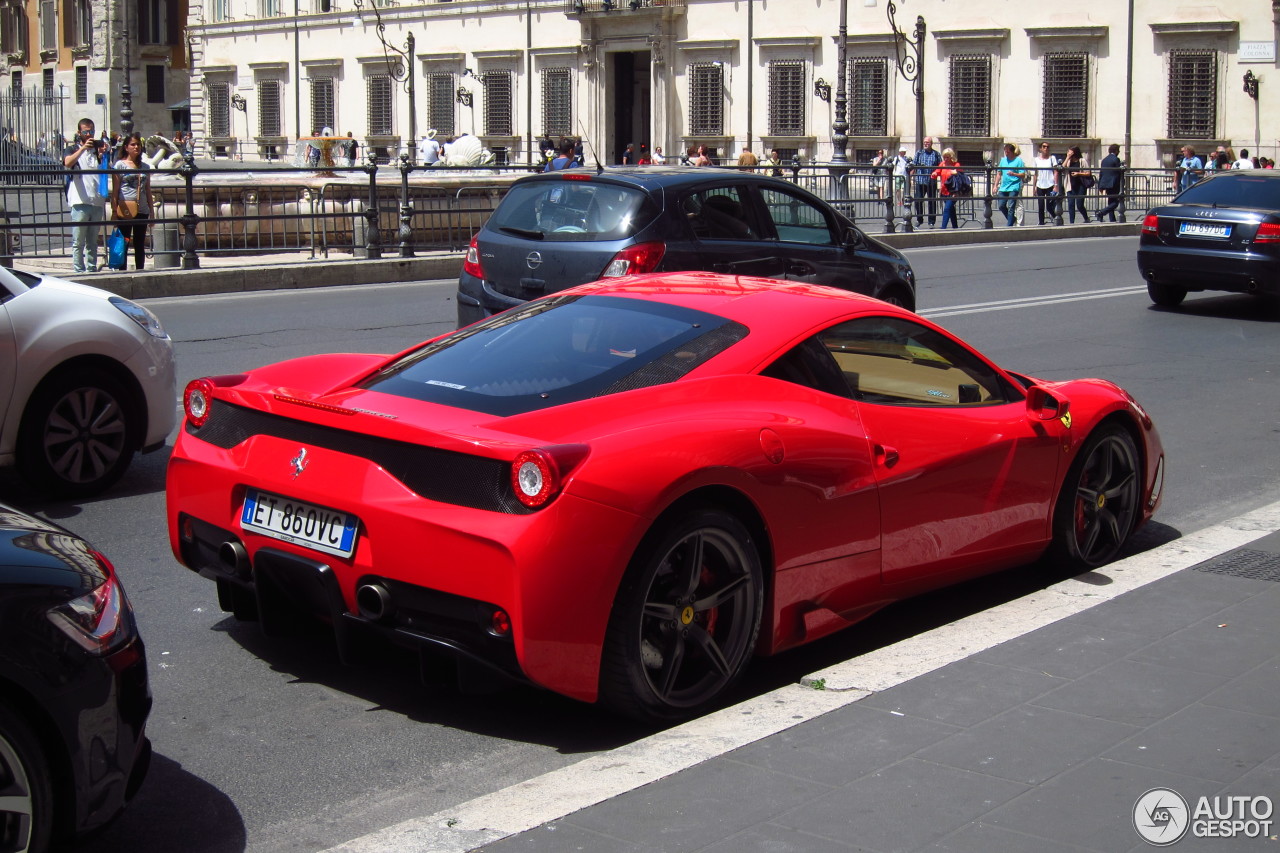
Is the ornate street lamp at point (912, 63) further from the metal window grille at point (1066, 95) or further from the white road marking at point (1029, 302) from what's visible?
the white road marking at point (1029, 302)

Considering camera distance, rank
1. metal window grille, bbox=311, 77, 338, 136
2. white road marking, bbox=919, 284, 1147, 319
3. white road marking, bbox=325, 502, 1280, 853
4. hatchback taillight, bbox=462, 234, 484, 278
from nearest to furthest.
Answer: white road marking, bbox=325, 502, 1280, 853, hatchback taillight, bbox=462, 234, 484, 278, white road marking, bbox=919, 284, 1147, 319, metal window grille, bbox=311, 77, 338, 136

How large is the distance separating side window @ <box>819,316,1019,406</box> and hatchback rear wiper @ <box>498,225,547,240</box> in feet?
18.0

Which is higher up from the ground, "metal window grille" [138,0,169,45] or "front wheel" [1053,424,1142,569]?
"metal window grille" [138,0,169,45]

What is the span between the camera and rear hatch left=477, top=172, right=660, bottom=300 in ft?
34.6

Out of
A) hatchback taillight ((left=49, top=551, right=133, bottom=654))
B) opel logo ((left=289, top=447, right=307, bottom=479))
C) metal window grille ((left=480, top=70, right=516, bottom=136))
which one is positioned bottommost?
hatchback taillight ((left=49, top=551, right=133, bottom=654))

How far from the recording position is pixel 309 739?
14.1 ft

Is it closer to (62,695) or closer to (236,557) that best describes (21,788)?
(62,695)

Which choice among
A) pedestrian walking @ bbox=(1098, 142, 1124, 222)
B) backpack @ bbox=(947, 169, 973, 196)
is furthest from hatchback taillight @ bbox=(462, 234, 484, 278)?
pedestrian walking @ bbox=(1098, 142, 1124, 222)

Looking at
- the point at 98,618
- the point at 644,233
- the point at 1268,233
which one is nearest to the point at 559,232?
the point at 644,233

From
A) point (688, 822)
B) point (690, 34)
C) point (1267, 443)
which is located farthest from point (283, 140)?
point (688, 822)

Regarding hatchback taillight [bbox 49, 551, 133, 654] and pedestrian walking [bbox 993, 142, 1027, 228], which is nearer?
hatchback taillight [bbox 49, 551, 133, 654]

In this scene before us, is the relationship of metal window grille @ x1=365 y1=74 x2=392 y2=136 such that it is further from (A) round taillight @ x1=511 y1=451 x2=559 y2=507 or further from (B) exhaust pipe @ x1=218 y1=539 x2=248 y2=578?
(A) round taillight @ x1=511 y1=451 x2=559 y2=507

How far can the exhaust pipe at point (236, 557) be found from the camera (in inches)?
A: 180

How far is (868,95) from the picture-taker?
47688 mm
